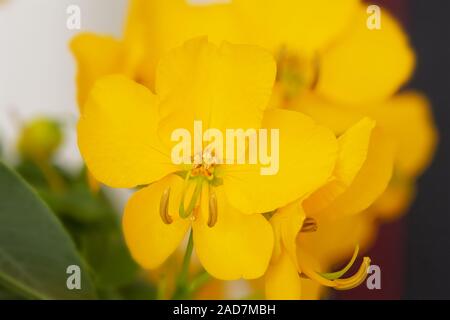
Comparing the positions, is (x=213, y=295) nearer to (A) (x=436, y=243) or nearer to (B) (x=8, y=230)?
(B) (x=8, y=230)

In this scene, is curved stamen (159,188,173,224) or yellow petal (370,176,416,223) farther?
yellow petal (370,176,416,223)

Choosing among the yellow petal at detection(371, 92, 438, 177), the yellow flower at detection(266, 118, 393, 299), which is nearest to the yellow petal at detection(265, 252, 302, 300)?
the yellow flower at detection(266, 118, 393, 299)

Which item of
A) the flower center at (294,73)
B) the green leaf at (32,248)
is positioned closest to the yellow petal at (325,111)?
the flower center at (294,73)

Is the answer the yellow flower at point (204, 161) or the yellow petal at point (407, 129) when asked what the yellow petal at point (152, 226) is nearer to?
the yellow flower at point (204, 161)

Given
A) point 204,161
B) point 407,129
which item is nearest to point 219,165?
point 204,161

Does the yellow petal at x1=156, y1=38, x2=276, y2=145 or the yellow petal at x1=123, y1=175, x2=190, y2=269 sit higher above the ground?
the yellow petal at x1=156, y1=38, x2=276, y2=145

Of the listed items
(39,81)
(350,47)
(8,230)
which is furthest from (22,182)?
(39,81)

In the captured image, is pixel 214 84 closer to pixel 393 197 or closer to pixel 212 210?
pixel 212 210

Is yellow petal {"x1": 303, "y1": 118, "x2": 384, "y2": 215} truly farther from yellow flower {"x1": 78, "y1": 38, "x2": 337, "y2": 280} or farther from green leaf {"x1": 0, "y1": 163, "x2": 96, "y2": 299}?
green leaf {"x1": 0, "y1": 163, "x2": 96, "y2": 299}
